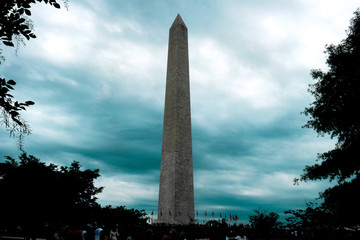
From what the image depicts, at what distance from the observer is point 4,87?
391 centimetres

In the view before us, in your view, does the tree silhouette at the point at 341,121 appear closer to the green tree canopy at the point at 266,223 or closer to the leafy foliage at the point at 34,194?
the green tree canopy at the point at 266,223

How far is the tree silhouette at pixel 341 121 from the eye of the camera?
1853 centimetres

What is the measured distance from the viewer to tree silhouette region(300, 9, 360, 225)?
1853cm

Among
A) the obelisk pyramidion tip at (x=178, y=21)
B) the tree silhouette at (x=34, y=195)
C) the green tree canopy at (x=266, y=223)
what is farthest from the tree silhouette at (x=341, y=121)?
the tree silhouette at (x=34, y=195)

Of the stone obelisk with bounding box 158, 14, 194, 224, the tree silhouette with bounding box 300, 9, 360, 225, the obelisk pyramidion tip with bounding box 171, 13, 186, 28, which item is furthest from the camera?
the obelisk pyramidion tip with bounding box 171, 13, 186, 28

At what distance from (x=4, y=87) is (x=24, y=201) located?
20.1 meters

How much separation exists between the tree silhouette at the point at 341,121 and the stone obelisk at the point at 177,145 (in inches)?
417

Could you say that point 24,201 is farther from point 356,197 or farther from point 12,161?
point 356,197

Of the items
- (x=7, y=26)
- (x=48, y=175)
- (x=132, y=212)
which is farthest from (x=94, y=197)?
(x=7, y=26)

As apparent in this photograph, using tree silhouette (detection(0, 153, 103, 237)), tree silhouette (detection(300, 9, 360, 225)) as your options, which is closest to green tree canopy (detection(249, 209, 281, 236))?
tree silhouette (detection(300, 9, 360, 225))

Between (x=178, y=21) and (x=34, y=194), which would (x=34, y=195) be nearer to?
(x=34, y=194)

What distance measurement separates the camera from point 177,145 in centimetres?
2616

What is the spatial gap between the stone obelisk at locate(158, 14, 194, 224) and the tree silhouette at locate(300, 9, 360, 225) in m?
10.6

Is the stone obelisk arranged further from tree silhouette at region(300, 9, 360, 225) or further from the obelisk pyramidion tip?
tree silhouette at region(300, 9, 360, 225)
